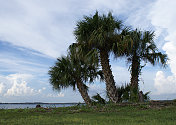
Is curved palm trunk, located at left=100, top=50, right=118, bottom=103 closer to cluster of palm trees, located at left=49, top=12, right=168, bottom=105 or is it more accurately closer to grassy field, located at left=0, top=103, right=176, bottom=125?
cluster of palm trees, located at left=49, top=12, right=168, bottom=105

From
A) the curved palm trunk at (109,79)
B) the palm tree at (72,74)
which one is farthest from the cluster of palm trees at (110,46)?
the palm tree at (72,74)

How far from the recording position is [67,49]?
50.0 ft

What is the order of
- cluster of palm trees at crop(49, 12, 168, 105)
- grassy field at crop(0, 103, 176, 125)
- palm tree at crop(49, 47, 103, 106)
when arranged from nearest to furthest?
grassy field at crop(0, 103, 176, 125), cluster of palm trees at crop(49, 12, 168, 105), palm tree at crop(49, 47, 103, 106)

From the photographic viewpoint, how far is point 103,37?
545 inches

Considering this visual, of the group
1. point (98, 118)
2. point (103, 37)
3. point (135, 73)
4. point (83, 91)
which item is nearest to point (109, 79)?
point (135, 73)

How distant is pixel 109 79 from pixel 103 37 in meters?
2.98

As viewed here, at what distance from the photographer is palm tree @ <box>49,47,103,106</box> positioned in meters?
17.5

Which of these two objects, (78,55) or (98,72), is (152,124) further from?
(98,72)

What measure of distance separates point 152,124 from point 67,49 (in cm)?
1066

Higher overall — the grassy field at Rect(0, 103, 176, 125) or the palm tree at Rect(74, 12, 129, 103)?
the palm tree at Rect(74, 12, 129, 103)

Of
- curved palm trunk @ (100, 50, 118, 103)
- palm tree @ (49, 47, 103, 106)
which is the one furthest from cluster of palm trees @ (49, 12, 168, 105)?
palm tree @ (49, 47, 103, 106)

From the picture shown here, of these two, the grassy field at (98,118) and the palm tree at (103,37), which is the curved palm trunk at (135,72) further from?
the grassy field at (98,118)

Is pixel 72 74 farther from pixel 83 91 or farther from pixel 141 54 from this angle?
pixel 141 54

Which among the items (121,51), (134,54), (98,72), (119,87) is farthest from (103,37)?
(98,72)
